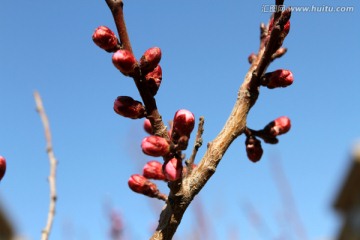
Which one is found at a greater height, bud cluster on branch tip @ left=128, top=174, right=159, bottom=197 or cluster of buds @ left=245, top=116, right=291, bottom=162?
cluster of buds @ left=245, top=116, right=291, bottom=162

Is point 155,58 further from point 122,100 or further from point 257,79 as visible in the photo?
point 257,79

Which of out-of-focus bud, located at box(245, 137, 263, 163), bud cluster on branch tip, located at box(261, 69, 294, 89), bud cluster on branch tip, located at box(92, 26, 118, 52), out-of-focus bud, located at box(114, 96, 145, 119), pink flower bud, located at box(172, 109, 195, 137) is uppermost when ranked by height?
bud cluster on branch tip, located at box(92, 26, 118, 52)

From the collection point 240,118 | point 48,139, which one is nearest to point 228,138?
point 240,118

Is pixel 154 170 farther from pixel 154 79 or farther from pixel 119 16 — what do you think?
pixel 119 16

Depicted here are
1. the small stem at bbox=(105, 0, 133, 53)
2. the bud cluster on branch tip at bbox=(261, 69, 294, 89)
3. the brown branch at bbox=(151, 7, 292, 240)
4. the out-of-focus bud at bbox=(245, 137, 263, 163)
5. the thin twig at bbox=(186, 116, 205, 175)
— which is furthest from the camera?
the out-of-focus bud at bbox=(245, 137, 263, 163)

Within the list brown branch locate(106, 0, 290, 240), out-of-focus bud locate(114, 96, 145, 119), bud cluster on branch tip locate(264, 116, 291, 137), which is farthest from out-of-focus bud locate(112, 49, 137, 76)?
bud cluster on branch tip locate(264, 116, 291, 137)

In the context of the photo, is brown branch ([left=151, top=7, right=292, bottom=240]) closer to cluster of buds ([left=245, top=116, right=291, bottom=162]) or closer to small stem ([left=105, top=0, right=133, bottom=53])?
cluster of buds ([left=245, top=116, right=291, bottom=162])

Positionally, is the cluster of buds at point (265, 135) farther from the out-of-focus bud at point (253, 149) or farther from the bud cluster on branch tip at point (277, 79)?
the bud cluster on branch tip at point (277, 79)

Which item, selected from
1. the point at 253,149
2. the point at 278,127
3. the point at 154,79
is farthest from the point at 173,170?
the point at 278,127
